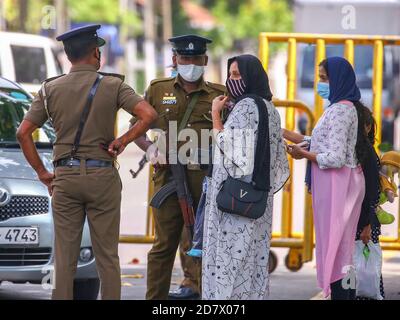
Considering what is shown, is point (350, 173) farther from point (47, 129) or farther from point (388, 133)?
point (388, 133)

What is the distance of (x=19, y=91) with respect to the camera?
9922 millimetres

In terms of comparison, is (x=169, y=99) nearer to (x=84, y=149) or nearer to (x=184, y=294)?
(x=84, y=149)

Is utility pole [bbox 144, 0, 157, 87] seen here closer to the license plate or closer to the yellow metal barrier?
the yellow metal barrier

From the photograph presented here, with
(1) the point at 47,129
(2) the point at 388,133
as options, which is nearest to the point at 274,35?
(1) the point at 47,129

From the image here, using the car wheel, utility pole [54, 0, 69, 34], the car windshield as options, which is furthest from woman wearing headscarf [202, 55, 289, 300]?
utility pole [54, 0, 69, 34]

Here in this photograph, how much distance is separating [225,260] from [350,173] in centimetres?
113

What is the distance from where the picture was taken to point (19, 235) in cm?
852

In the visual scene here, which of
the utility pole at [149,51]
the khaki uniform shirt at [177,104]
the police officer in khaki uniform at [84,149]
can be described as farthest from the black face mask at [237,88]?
the utility pole at [149,51]

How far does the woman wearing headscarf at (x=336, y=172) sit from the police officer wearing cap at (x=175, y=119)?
69 cm

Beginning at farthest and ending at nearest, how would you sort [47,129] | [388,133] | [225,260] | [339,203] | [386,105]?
1. [386,105]
2. [388,133]
3. [47,129]
4. [339,203]
5. [225,260]

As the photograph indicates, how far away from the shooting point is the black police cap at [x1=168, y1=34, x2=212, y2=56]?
830 centimetres

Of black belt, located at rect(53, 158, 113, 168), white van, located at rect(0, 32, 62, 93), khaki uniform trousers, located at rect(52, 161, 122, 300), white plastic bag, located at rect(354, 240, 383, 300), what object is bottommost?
white plastic bag, located at rect(354, 240, 383, 300)

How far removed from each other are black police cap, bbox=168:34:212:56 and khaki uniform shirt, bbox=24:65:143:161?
98 cm

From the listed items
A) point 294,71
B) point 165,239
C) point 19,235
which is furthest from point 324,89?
point 294,71
